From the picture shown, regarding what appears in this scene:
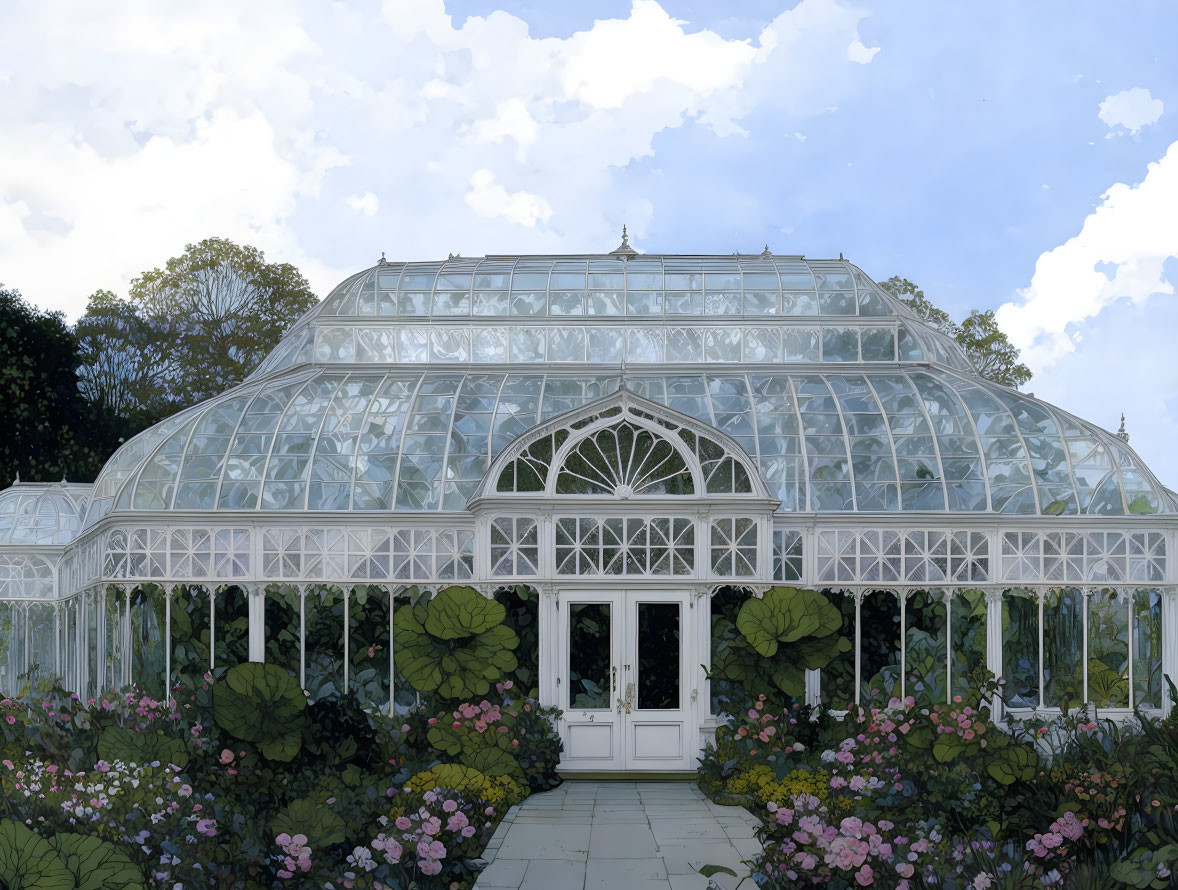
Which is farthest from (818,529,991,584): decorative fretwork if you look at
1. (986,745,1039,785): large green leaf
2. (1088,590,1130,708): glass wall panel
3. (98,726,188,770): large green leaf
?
(98,726,188,770): large green leaf

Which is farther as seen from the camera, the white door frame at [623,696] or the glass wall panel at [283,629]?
the glass wall panel at [283,629]

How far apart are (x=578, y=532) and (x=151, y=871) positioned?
908 cm

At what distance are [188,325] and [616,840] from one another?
30.5 m

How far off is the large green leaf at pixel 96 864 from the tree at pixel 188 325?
3081cm

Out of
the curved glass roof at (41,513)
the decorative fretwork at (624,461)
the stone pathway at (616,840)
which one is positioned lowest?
the stone pathway at (616,840)

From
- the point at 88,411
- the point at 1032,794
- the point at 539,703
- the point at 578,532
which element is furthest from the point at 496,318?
the point at 88,411

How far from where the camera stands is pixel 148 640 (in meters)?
19.4

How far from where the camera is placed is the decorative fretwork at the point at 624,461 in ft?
57.4

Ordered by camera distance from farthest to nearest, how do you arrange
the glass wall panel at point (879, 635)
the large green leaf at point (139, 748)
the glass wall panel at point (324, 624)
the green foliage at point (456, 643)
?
the glass wall panel at point (324, 624), the glass wall panel at point (879, 635), the green foliage at point (456, 643), the large green leaf at point (139, 748)

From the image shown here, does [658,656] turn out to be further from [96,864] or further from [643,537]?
[96,864]

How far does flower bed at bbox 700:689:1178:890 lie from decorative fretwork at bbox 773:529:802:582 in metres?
2.82

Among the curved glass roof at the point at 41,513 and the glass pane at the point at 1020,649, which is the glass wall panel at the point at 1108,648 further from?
the curved glass roof at the point at 41,513

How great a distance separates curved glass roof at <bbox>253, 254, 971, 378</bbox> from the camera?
21516mm

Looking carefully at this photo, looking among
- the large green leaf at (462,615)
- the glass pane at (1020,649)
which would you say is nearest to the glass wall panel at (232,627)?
the large green leaf at (462,615)
